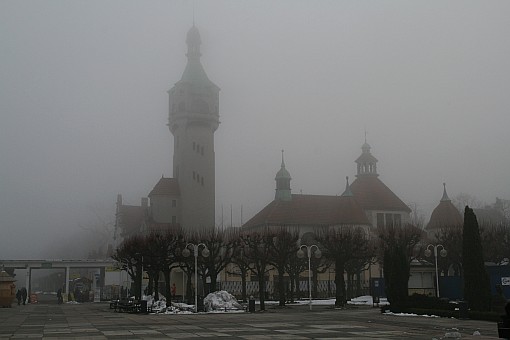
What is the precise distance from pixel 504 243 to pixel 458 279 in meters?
16.8

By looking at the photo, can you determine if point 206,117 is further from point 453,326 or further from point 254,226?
point 453,326

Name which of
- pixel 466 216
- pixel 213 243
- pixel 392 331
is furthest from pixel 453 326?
pixel 213 243

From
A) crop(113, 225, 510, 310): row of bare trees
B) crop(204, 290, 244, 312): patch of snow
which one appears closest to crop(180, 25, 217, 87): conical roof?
crop(113, 225, 510, 310): row of bare trees

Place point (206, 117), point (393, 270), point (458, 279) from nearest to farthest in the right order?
point (393, 270)
point (458, 279)
point (206, 117)

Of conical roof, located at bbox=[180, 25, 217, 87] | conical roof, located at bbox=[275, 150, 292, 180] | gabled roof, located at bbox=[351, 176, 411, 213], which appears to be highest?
conical roof, located at bbox=[180, 25, 217, 87]

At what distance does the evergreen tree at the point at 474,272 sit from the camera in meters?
32.0

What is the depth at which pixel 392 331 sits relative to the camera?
23766 mm

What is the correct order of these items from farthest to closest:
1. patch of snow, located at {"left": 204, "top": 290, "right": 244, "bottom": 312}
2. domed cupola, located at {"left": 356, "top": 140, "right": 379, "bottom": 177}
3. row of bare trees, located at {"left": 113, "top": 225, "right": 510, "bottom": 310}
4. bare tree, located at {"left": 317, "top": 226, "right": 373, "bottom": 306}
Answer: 1. domed cupola, located at {"left": 356, "top": 140, "right": 379, "bottom": 177}
2. row of bare trees, located at {"left": 113, "top": 225, "right": 510, "bottom": 310}
3. bare tree, located at {"left": 317, "top": 226, "right": 373, "bottom": 306}
4. patch of snow, located at {"left": 204, "top": 290, "right": 244, "bottom": 312}

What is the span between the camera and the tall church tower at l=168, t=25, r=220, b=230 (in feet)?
308

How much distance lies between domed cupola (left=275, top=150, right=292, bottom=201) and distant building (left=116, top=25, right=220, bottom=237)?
10266mm

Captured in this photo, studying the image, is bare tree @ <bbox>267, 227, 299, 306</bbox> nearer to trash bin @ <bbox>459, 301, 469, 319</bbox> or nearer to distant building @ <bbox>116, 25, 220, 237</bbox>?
trash bin @ <bbox>459, 301, 469, 319</bbox>

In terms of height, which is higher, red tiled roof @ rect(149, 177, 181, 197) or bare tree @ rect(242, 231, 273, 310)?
red tiled roof @ rect(149, 177, 181, 197)

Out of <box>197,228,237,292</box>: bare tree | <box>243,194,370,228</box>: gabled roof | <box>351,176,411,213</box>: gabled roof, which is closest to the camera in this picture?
<box>197,228,237,292</box>: bare tree

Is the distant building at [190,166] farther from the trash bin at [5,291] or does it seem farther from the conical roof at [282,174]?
the trash bin at [5,291]
